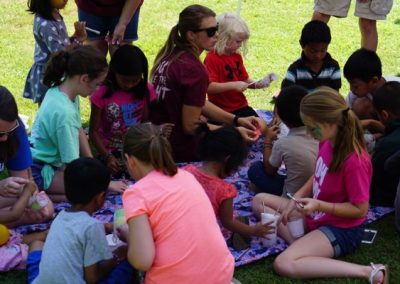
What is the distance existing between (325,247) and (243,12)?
6.54m

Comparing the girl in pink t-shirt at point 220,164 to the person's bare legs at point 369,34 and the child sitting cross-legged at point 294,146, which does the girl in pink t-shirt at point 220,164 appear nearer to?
the child sitting cross-legged at point 294,146

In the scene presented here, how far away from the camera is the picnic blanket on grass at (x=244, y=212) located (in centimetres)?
368

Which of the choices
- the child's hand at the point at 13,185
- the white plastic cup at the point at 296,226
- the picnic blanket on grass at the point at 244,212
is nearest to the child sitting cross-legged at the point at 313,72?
the picnic blanket on grass at the point at 244,212

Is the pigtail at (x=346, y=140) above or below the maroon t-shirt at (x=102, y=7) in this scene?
below

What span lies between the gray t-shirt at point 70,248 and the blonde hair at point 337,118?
128 cm

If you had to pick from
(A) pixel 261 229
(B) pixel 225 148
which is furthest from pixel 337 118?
(A) pixel 261 229

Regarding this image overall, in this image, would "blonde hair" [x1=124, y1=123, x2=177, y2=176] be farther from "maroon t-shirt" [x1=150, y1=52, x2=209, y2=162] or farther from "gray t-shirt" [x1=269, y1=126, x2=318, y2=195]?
"maroon t-shirt" [x1=150, y1=52, x2=209, y2=162]

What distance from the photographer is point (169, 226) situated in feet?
9.11

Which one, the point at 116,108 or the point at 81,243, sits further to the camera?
the point at 116,108

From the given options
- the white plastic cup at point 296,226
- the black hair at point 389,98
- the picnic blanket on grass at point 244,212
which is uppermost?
the black hair at point 389,98

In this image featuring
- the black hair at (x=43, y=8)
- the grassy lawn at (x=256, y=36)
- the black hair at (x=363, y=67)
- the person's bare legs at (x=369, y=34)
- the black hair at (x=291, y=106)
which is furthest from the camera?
the grassy lawn at (x=256, y=36)

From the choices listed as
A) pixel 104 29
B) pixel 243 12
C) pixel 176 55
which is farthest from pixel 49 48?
pixel 243 12

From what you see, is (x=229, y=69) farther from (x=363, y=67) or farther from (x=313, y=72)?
(x=363, y=67)

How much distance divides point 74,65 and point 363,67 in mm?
2101
